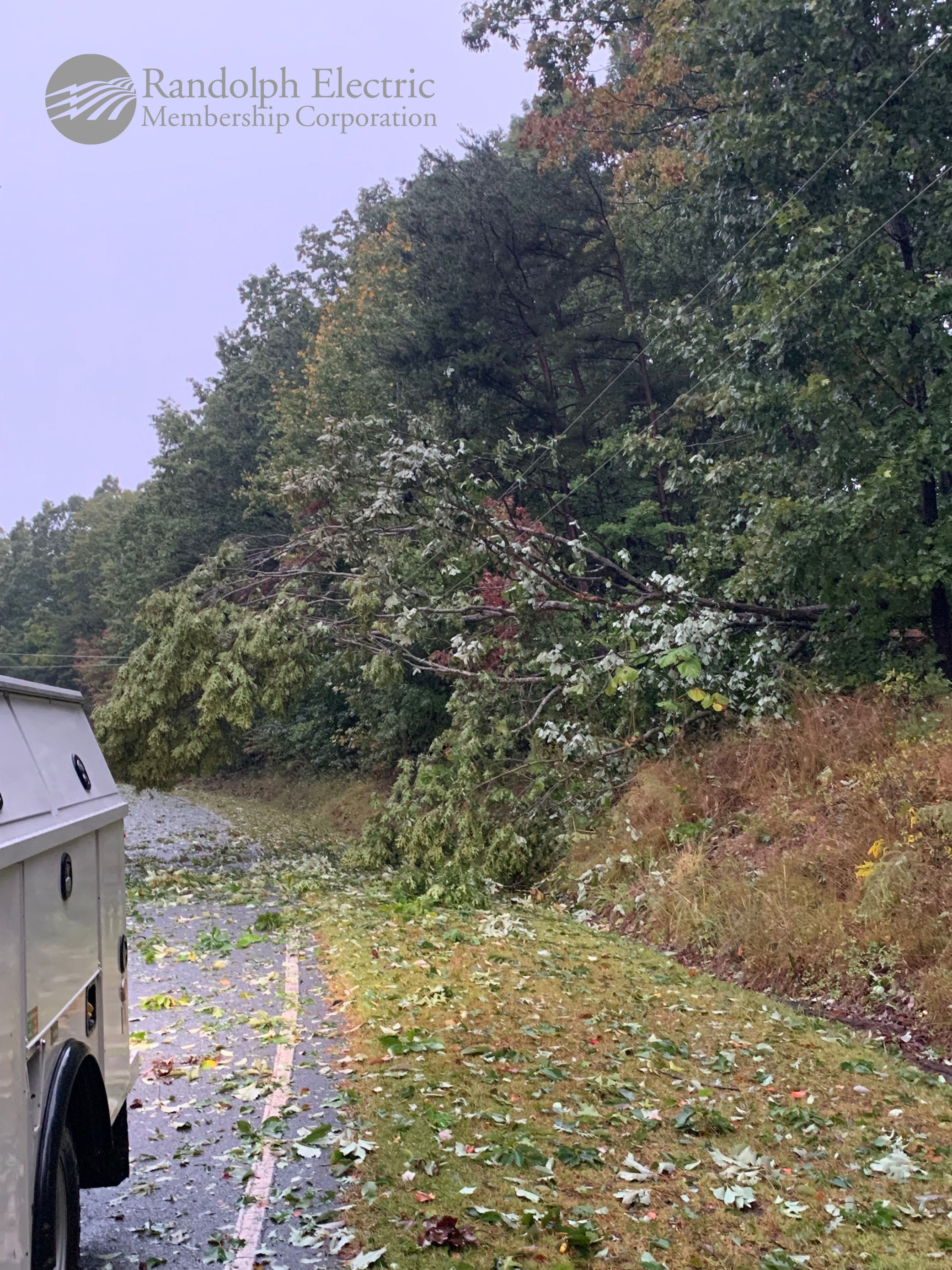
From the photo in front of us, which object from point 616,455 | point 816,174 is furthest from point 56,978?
point 616,455

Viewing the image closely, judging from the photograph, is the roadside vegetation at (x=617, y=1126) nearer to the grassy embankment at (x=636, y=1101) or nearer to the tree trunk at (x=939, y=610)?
the grassy embankment at (x=636, y=1101)

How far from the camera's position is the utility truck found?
2992 millimetres

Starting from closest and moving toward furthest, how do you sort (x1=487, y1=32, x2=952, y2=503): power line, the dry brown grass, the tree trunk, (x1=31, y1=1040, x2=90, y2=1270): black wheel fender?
1. (x1=31, y1=1040, x2=90, y2=1270): black wheel fender
2. the dry brown grass
3. (x1=487, y1=32, x2=952, y2=503): power line
4. the tree trunk

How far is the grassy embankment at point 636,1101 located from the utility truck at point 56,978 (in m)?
1.27

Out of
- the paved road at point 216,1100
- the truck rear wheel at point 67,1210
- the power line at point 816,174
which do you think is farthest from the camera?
the power line at point 816,174

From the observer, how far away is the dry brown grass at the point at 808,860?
8.63m

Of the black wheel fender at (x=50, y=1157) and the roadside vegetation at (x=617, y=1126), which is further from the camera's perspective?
the roadside vegetation at (x=617, y=1126)

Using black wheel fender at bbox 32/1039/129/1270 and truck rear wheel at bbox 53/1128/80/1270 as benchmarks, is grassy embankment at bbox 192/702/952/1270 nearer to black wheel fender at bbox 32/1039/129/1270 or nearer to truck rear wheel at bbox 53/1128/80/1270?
black wheel fender at bbox 32/1039/129/1270

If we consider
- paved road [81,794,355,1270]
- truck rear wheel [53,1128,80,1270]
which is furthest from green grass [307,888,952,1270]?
truck rear wheel [53,1128,80,1270]

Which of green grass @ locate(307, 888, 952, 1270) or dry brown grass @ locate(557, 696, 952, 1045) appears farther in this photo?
dry brown grass @ locate(557, 696, 952, 1045)

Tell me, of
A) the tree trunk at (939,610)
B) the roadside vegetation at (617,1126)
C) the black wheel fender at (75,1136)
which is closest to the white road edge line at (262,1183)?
the roadside vegetation at (617,1126)

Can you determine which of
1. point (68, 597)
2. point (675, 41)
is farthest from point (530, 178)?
point (68, 597)

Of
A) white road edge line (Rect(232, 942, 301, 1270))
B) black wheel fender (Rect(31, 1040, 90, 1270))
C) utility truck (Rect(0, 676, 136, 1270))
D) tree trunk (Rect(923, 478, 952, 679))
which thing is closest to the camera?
utility truck (Rect(0, 676, 136, 1270))

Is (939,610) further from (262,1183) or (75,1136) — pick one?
(75,1136)
